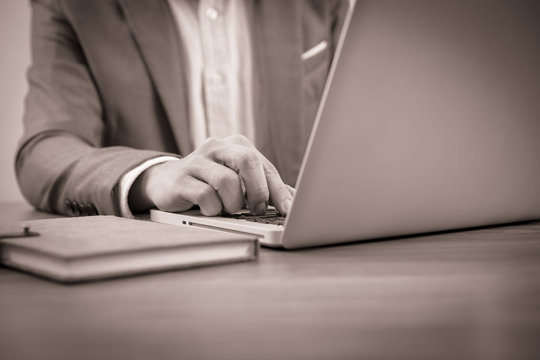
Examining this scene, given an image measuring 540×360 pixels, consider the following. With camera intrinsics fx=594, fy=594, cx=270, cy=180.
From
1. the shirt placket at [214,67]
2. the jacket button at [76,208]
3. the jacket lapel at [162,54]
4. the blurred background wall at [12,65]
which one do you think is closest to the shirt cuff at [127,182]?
the jacket button at [76,208]

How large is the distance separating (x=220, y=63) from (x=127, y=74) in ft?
0.88

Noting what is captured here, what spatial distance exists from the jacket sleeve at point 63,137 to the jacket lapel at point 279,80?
0.47m

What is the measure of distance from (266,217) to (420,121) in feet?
0.76

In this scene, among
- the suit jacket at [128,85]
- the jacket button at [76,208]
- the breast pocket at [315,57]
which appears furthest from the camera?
the breast pocket at [315,57]

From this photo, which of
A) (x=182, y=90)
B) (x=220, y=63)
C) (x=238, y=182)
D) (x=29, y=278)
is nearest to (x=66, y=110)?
(x=182, y=90)

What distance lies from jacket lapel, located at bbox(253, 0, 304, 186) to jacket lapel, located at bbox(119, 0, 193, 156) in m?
0.27

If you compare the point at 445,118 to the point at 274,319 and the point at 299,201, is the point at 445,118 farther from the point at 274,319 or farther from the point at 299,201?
the point at 274,319

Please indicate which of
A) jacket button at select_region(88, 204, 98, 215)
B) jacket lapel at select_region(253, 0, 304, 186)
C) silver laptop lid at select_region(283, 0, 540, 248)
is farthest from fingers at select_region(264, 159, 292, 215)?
jacket lapel at select_region(253, 0, 304, 186)

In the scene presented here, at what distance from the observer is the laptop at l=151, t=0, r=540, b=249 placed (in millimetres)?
549

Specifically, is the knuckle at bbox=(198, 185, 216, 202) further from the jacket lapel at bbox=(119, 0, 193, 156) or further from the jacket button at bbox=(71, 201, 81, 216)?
the jacket lapel at bbox=(119, 0, 193, 156)

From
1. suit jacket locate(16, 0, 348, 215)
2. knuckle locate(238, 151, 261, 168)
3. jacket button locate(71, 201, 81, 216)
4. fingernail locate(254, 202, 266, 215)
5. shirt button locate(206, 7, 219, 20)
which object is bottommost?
jacket button locate(71, 201, 81, 216)

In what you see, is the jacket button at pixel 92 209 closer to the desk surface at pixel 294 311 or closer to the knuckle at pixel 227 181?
the knuckle at pixel 227 181

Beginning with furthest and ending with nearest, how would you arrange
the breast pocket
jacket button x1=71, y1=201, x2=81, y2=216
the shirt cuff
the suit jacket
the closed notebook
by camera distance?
the breast pocket
the suit jacket
jacket button x1=71, y1=201, x2=81, y2=216
the shirt cuff
the closed notebook

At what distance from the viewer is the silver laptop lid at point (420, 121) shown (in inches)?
21.6
